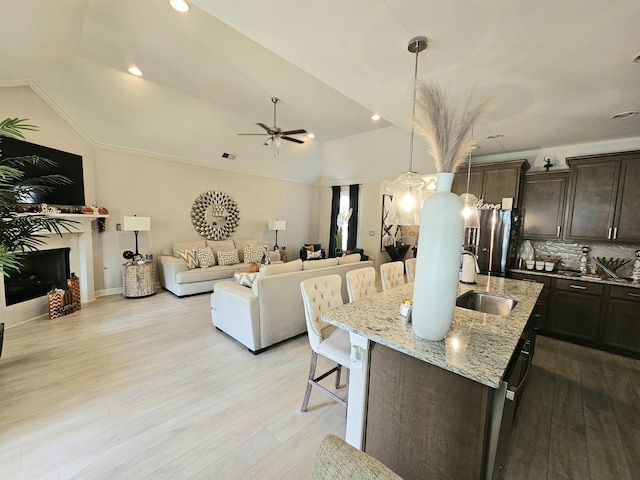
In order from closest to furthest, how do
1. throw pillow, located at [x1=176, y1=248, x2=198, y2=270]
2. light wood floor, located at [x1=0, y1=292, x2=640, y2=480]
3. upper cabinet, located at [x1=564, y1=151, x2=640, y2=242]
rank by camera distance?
light wood floor, located at [x1=0, y1=292, x2=640, y2=480] → upper cabinet, located at [x1=564, y1=151, x2=640, y2=242] → throw pillow, located at [x1=176, y1=248, x2=198, y2=270]

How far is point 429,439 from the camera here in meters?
1.18

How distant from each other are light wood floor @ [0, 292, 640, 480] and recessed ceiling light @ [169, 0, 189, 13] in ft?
11.3

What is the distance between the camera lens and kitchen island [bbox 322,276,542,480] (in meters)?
1.07

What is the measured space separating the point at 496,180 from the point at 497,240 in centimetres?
91

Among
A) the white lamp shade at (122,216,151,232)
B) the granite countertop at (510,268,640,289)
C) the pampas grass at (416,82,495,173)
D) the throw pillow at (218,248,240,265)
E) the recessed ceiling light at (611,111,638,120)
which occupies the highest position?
the recessed ceiling light at (611,111,638,120)

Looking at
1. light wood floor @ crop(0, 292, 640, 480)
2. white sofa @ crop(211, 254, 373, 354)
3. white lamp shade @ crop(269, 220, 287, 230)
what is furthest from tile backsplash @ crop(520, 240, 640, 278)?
white lamp shade @ crop(269, 220, 287, 230)

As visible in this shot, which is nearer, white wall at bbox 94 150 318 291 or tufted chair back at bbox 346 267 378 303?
tufted chair back at bbox 346 267 378 303

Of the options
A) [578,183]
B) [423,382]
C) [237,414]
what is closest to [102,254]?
[237,414]

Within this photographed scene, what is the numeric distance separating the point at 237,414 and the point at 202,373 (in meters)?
0.71

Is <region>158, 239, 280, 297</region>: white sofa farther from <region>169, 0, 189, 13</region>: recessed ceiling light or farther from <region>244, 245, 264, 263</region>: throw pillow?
<region>169, 0, 189, 13</region>: recessed ceiling light

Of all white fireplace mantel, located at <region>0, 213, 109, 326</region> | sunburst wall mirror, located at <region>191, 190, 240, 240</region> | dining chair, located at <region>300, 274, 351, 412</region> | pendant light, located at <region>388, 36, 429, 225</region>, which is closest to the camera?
dining chair, located at <region>300, 274, 351, 412</region>

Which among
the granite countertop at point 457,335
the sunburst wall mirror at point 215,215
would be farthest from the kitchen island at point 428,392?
the sunburst wall mirror at point 215,215

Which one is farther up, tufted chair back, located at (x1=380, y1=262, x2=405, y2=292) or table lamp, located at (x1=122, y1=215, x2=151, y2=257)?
table lamp, located at (x1=122, y1=215, x2=151, y2=257)

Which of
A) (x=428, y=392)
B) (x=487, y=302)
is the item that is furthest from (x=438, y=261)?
(x=487, y=302)
